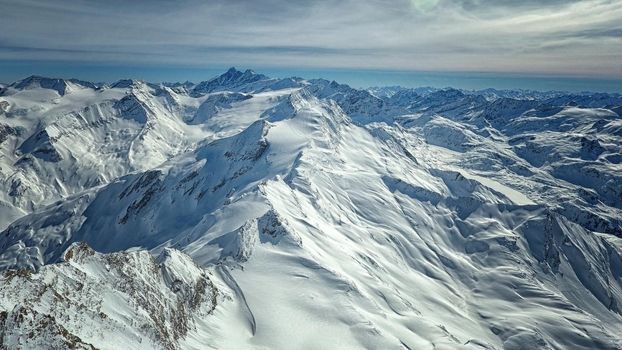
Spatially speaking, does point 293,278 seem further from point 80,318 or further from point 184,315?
point 80,318

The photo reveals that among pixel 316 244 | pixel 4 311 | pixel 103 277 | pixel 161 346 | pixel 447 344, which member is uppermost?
pixel 4 311

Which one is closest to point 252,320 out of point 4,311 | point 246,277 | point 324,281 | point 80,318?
point 246,277

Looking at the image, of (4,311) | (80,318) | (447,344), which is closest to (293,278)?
(447,344)

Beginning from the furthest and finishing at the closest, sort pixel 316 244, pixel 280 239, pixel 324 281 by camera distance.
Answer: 1. pixel 316 244
2. pixel 280 239
3. pixel 324 281

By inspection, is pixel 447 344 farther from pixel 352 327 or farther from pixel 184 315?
pixel 184 315

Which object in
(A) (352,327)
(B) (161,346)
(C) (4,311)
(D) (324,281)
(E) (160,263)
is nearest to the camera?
(C) (4,311)

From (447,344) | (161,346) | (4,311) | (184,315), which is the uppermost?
(4,311)

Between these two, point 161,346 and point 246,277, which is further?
point 246,277

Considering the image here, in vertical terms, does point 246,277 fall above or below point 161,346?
below

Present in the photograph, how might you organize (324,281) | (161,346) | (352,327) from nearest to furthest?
(161,346) → (352,327) → (324,281)
